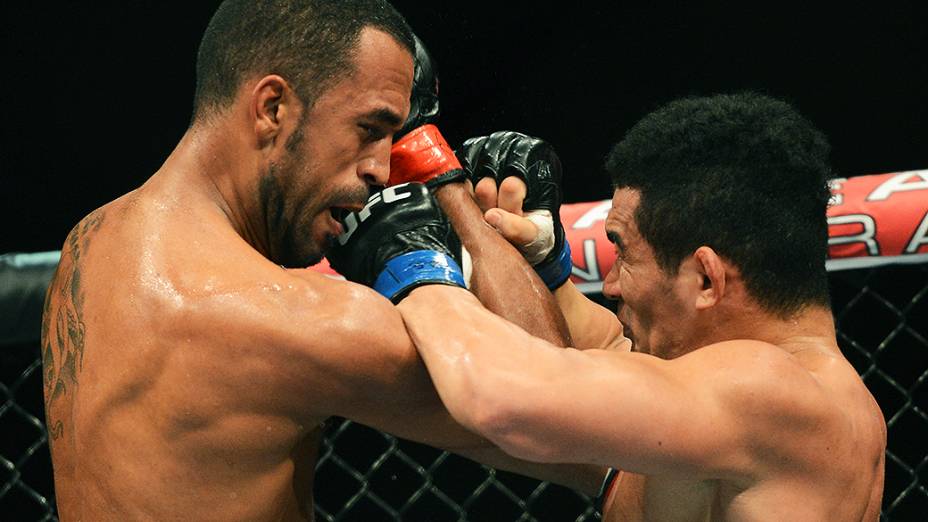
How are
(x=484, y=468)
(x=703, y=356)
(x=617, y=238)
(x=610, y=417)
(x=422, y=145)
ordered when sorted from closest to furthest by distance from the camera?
(x=610, y=417) → (x=703, y=356) → (x=617, y=238) → (x=422, y=145) → (x=484, y=468)

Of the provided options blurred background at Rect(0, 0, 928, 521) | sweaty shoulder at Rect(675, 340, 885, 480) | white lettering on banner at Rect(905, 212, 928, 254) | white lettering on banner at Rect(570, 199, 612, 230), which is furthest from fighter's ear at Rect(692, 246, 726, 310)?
blurred background at Rect(0, 0, 928, 521)

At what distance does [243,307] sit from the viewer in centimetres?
134

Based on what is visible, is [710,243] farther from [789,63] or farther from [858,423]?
[789,63]

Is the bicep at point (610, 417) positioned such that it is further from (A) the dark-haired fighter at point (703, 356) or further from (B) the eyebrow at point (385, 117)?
(B) the eyebrow at point (385, 117)

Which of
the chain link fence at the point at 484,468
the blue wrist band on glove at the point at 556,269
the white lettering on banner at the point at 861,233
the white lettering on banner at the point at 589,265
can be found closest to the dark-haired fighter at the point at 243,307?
the blue wrist band on glove at the point at 556,269

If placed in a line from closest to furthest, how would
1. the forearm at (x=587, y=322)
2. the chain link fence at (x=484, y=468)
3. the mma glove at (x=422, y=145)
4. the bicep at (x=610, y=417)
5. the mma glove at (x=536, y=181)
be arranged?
the bicep at (x=610, y=417) → the mma glove at (x=422, y=145) → the mma glove at (x=536, y=181) → the forearm at (x=587, y=322) → the chain link fence at (x=484, y=468)

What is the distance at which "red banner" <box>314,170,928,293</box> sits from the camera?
215cm

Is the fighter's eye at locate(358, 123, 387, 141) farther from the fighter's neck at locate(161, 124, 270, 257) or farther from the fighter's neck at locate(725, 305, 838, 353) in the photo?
the fighter's neck at locate(725, 305, 838, 353)

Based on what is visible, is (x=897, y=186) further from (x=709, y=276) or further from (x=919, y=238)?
(x=709, y=276)

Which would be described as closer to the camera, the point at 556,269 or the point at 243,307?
the point at 243,307

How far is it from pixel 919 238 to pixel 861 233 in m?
0.11

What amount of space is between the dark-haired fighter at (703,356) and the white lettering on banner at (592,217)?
22.8 inches

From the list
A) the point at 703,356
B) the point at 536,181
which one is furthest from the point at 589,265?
the point at 703,356

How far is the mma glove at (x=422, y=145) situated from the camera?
6.21ft
